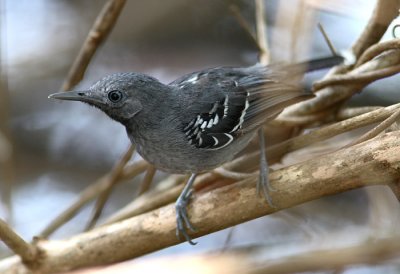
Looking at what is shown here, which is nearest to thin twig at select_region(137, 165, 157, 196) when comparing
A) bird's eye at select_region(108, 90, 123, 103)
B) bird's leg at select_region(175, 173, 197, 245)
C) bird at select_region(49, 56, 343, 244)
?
bird at select_region(49, 56, 343, 244)

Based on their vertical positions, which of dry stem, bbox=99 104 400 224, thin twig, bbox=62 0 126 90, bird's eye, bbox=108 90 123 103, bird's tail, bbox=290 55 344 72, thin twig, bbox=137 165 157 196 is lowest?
dry stem, bbox=99 104 400 224

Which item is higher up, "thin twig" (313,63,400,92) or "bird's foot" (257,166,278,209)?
"thin twig" (313,63,400,92)

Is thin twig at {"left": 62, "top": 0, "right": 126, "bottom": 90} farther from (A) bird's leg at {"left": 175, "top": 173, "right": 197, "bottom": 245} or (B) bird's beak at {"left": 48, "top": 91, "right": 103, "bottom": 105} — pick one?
(A) bird's leg at {"left": 175, "top": 173, "right": 197, "bottom": 245}

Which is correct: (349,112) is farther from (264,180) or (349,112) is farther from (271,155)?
(264,180)

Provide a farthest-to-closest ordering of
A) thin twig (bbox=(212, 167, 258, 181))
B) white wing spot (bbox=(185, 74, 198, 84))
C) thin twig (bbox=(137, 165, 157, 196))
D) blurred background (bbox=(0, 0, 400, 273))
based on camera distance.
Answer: blurred background (bbox=(0, 0, 400, 273)) < thin twig (bbox=(137, 165, 157, 196)) < white wing spot (bbox=(185, 74, 198, 84)) < thin twig (bbox=(212, 167, 258, 181))

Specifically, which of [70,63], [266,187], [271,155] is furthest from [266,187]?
[70,63]

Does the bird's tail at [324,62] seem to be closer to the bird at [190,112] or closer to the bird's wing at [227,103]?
the bird at [190,112]
